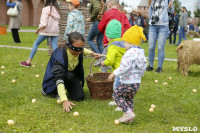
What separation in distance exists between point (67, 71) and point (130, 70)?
1480mm

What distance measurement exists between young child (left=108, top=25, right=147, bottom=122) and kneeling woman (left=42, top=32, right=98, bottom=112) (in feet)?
2.88

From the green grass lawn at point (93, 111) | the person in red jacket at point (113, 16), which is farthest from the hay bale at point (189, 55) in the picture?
the person in red jacket at point (113, 16)

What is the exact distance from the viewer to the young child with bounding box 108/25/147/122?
3.27 meters

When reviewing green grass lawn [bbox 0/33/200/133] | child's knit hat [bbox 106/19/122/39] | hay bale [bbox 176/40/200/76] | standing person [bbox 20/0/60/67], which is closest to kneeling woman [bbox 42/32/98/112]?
green grass lawn [bbox 0/33/200/133]

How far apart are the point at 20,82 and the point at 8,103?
1.45 m

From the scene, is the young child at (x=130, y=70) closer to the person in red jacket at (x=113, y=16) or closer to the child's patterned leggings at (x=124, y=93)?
the child's patterned leggings at (x=124, y=93)

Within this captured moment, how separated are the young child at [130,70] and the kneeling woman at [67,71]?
0.88 meters

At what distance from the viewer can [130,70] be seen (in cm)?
333

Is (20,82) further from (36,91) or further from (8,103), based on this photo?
(8,103)

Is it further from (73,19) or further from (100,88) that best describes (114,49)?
(73,19)

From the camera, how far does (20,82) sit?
5.49 m

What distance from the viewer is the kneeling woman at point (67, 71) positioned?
13.0ft

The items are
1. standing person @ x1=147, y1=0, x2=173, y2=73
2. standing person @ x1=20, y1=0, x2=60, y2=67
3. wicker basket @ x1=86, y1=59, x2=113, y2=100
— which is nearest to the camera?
wicker basket @ x1=86, y1=59, x2=113, y2=100

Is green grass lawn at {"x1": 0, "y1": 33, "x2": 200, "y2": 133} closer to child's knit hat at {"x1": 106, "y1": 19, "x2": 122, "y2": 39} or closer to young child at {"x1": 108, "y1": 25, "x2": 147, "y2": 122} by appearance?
young child at {"x1": 108, "y1": 25, "x2": 147, "y2": 122}
